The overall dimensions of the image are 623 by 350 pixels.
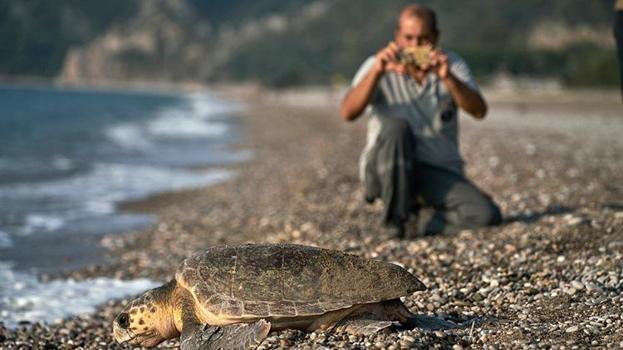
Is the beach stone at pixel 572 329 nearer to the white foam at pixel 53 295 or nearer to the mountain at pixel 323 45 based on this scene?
the white foam at pixel 53 295

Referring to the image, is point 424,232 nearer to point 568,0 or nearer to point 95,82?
point 568,0

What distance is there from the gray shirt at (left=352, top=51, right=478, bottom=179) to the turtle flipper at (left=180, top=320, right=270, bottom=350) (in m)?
2.61

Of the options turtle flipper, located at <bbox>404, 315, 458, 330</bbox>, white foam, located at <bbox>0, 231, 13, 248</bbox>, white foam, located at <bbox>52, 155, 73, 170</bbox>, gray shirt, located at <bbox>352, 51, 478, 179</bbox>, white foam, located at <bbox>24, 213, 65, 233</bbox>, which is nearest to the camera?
turtle flipper, located at <bbox>404, 315, 458, 330</bbox>

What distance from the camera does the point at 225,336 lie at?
3.33 m

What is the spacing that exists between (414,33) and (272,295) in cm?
274

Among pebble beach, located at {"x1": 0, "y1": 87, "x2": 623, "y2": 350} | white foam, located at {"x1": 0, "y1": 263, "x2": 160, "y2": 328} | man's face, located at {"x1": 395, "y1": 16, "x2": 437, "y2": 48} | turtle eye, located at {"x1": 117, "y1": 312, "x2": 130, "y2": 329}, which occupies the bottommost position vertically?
pebble beach, located at {"x1": 0, "y1": 87, "x2": 623, "y2": 350}

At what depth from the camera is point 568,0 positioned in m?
82.0

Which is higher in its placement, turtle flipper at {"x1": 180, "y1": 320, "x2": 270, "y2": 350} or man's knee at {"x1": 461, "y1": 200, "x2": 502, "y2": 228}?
turtle flipper at {"x1": 180, "y1": 320, "x2": 270, "y2": 350}

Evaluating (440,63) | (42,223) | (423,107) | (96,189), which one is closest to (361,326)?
(440,63)

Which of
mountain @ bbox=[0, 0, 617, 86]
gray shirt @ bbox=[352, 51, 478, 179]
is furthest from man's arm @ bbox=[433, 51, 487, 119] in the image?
mountain @ bbox=[0, 0, 617, 86]

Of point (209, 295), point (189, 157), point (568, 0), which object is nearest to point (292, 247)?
point (209, 295)

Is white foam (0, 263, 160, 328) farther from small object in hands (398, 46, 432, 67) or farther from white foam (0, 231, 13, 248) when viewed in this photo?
small object in hands (398, 46, 432, 67)

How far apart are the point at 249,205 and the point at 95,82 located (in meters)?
190

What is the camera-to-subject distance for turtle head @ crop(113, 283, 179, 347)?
3629 millimetres
